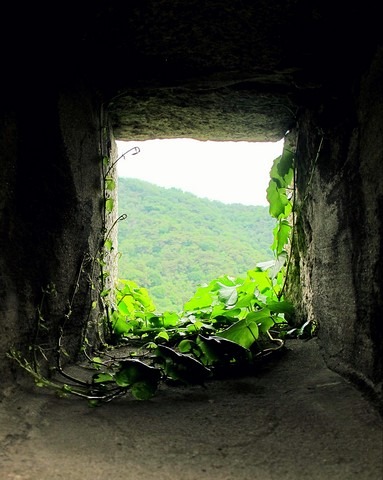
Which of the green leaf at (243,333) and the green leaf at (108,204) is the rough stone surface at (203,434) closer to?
Answer: the green leaf at (243,333)

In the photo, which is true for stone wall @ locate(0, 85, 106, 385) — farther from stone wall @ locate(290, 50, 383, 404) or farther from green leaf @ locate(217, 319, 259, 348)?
stone wall @ locate(290, 50, 383, 404)

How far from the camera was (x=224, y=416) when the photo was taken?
0.93 metres

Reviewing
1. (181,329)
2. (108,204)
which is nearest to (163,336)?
(181,329)

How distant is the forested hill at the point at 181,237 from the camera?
3711mm

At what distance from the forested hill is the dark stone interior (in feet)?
6.12

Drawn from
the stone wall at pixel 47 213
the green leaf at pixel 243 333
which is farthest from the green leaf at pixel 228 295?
the stone wall at pixel 47 213

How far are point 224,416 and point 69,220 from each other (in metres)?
0.62

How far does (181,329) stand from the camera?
1.63m

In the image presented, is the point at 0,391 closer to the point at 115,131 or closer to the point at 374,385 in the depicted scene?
the point at 374,385

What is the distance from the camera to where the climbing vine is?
1.04 metres

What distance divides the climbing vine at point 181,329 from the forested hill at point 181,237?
1236 mm

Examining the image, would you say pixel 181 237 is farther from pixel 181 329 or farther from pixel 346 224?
pixel 346 224

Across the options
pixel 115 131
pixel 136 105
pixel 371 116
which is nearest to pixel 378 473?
pixel 371 116

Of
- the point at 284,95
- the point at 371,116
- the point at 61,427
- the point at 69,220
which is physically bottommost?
the point at 61,427
